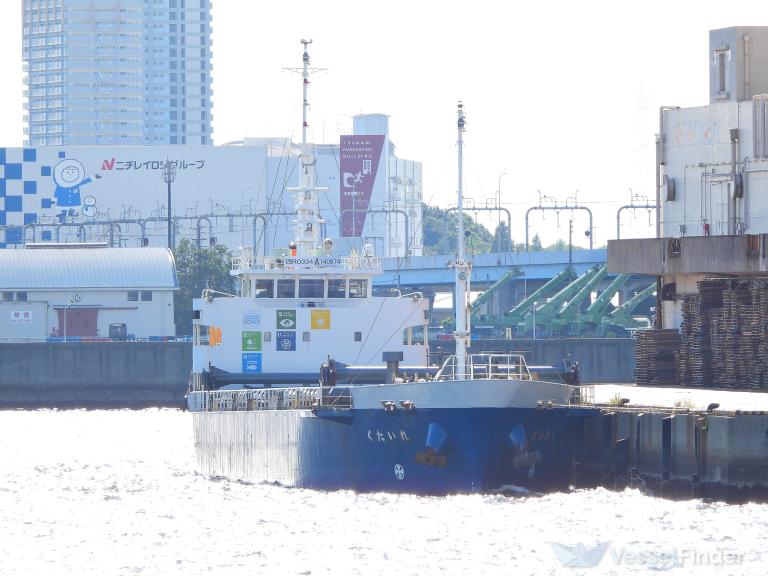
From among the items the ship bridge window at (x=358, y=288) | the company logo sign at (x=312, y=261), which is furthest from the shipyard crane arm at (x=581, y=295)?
the company logo sign at (x=312, y=261)

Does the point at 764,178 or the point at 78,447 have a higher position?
the point at 764,178

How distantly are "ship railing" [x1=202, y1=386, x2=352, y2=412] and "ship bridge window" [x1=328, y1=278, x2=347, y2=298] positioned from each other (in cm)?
388

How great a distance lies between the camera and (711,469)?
115ft

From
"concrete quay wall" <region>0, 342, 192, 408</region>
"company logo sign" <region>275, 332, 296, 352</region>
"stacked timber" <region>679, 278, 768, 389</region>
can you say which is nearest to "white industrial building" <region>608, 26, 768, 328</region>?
"stacked timber" <region>679, 278, 768, 389</region>

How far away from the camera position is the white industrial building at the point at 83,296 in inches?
3600

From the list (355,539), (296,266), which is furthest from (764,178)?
(355,539)

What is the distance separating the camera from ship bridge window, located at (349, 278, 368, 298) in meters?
46.5

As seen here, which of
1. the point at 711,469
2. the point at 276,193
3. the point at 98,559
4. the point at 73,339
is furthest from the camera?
the point at 276,193

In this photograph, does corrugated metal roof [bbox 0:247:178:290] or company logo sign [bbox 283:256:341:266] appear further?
corrugated metal roof [bbox 0:247:178:290]

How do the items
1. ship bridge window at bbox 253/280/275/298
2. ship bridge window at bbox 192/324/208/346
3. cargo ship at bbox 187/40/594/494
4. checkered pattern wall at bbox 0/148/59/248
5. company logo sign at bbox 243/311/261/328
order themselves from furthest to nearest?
checkered pattern wall at bbox 0/148/59/248
ship bridge window at bbox 192/324/208/346
ship bridge window at bbox 253/280/275/298
company logo sign at bbox 243/311/261/328
cargo ship at bbox 187/40/594/494

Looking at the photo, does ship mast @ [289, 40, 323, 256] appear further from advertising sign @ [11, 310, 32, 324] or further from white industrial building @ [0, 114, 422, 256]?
white industrial building @ [0, 114, 422, 256]

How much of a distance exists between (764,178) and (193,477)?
1780 centimetres

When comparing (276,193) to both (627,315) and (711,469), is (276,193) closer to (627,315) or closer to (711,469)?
(627,315)

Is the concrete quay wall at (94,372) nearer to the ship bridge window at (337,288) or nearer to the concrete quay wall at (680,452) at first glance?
the ship bridge window at (337,288)
